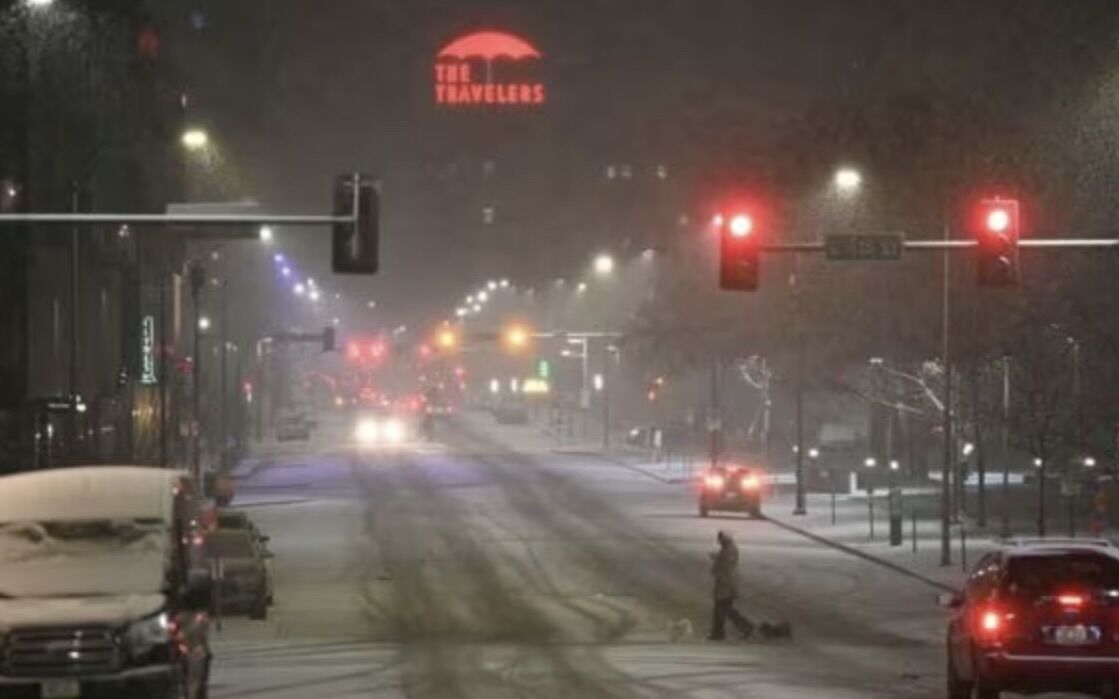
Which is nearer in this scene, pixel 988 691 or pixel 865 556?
pixel 988 691

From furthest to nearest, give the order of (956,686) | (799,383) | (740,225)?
(799,383) → (740,225) → (956,686)

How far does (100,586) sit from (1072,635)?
360 inches

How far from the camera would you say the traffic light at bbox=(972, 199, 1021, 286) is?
2800 centimetres

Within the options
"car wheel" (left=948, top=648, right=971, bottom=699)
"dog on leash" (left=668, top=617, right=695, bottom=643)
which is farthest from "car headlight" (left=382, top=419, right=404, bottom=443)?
"car wheel" (left=948, top=648, right=971, bottom=699)

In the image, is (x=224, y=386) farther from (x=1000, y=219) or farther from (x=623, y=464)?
(x=1000, y=219)

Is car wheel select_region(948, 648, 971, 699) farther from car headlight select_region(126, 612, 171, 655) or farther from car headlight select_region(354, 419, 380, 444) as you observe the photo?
car headlight select_region(354, 419, 380, 444)

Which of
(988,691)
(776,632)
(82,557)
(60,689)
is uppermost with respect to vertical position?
(82,557)

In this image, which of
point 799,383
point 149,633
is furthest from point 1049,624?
point 799,383

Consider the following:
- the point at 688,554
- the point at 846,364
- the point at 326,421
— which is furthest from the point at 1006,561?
the point at 326,421

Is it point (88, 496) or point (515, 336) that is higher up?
point (515, 336)

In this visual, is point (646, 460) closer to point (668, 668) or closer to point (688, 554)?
point (688, 554)

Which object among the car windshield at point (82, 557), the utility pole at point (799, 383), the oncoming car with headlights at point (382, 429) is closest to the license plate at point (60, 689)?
the car windshield at point (82, 557)

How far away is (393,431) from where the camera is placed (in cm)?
13088

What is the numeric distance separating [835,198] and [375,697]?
2011 inches
